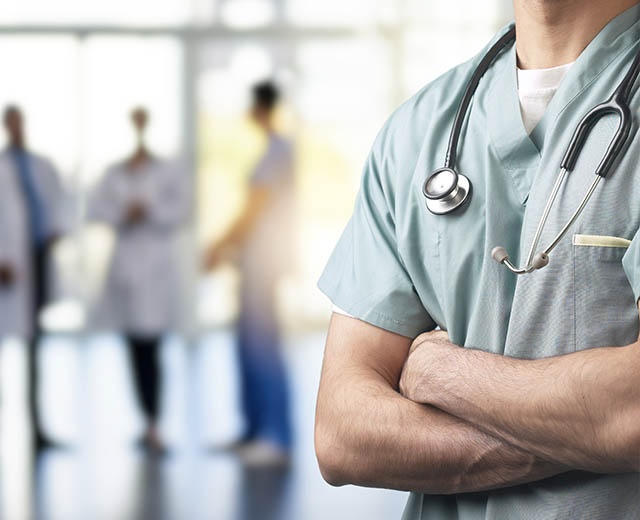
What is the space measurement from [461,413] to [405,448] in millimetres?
67

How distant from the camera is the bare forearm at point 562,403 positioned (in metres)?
0.66

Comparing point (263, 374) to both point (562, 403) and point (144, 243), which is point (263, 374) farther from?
point (562, 403)

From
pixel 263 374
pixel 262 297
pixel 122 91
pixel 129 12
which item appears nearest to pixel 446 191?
pixel 262 297

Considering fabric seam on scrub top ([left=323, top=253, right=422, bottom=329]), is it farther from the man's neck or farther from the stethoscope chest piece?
the man's neck

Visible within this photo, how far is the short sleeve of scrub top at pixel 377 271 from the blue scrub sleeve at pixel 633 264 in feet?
0.78

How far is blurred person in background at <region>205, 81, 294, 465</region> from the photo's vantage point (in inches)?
140

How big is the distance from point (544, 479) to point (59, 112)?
511cm

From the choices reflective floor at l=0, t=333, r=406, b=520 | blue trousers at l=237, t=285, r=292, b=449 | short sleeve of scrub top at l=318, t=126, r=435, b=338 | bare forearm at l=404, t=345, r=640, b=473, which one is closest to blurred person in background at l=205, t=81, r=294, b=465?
blue trousers at l=237, t=285, r=292, b=449

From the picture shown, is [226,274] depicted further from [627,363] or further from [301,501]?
[627,363]

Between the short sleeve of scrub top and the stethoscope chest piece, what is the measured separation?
0.26 ft

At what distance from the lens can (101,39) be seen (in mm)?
5285

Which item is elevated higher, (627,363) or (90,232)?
(627,363)

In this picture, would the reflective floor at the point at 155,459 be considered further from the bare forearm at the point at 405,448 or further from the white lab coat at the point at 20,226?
the bare forearm at the point at 405,448

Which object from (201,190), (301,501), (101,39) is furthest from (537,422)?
(101,39)
